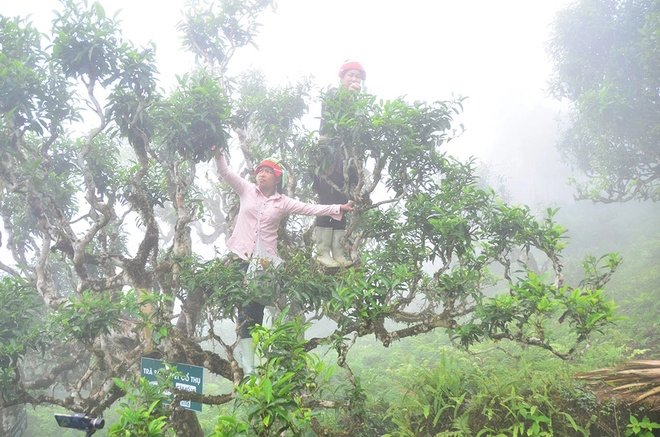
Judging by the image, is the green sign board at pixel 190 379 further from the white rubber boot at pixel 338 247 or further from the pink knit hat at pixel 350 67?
the pink knit hat at pixel 350 67

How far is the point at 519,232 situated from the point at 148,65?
5.54 metres

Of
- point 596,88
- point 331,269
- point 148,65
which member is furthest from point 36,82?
point 596,88

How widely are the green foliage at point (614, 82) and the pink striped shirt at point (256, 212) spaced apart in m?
10.2

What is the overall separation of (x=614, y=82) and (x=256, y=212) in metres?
12.2

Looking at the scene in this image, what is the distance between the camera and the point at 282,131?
27.7 feet

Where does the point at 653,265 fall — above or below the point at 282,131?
below

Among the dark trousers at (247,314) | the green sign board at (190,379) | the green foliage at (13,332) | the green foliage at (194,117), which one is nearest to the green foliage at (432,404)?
the dark trousers at (247,314)

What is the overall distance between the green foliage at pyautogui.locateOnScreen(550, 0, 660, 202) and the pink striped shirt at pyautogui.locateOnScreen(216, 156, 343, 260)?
1023 centimetres

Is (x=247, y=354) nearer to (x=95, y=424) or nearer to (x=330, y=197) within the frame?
(x=95, y=424)

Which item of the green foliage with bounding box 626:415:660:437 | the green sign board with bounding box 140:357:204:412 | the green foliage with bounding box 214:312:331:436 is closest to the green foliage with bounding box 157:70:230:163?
the green sign board with bounding box 140:357:204:412

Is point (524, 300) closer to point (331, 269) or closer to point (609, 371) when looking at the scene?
point (609, 371)

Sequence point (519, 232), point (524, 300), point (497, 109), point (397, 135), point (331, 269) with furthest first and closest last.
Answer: point (497, 109)
point (331, 269)
point (397, 135)
point (519, 232)
point (524, 300)

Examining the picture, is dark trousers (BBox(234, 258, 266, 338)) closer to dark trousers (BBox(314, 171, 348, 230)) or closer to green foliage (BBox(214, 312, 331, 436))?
dark trousers (BBox(314, 171, 348, 230))

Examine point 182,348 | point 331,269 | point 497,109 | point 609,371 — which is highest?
point 497,109
